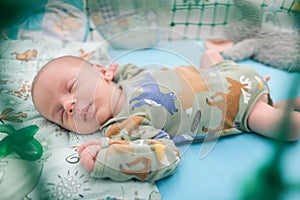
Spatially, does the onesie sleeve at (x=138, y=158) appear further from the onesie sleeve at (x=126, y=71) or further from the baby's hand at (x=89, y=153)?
the onesie sleeve at (x=126, y=71)

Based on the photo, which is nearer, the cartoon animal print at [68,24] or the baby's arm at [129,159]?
the baby's arm at [129,159]

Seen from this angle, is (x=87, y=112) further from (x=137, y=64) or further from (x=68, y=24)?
(x=68, y=24)

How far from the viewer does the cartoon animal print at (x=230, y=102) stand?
2.71 feet

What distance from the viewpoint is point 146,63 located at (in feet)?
3.00

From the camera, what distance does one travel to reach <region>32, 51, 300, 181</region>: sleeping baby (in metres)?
→ 0.68

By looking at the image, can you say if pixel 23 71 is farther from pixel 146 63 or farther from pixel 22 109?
pixel 146 63

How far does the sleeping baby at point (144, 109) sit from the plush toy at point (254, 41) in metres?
0.30

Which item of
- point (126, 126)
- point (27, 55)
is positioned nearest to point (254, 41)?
point (126, 126)

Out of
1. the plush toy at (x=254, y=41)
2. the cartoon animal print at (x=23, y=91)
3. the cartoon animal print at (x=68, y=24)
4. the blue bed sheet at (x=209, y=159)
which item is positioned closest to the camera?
the blue bed sheet at (x=209, y=159)

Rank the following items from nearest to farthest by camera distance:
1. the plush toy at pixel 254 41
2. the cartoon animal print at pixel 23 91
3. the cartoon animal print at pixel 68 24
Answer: the cartoon animal print at pixel 23 91
the plush toy at pixel 254 41
the cartoon animal print at pixel 68 24

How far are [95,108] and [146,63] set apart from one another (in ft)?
0.73

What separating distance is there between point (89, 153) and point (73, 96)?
15cm

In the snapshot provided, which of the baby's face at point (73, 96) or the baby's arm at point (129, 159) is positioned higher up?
the baby's face at point (73, 96)

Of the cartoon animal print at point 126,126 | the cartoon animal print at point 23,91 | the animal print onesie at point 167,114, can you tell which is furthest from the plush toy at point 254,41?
the cartoon animal print at point 23,91
